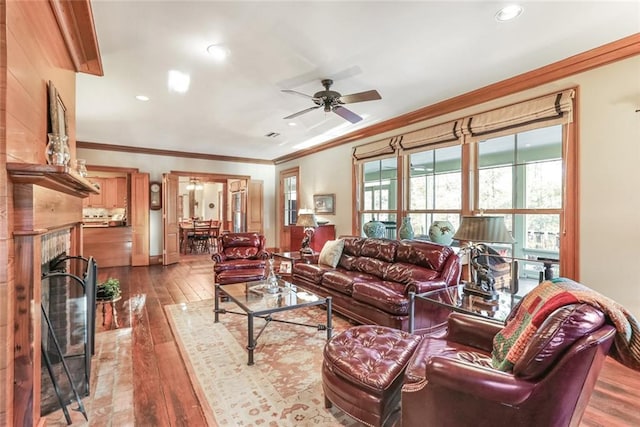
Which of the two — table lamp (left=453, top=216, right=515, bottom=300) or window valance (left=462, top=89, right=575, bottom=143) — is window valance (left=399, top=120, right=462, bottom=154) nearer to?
window valance (left=462, top=89, right=575, bottom=143)

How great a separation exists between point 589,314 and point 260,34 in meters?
2.79

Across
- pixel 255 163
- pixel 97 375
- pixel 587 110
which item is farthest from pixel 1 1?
pixel 255 163

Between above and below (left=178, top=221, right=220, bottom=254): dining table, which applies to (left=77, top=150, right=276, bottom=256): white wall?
above

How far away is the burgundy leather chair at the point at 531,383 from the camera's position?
3.74ft

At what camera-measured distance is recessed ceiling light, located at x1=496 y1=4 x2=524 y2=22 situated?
7.43ft

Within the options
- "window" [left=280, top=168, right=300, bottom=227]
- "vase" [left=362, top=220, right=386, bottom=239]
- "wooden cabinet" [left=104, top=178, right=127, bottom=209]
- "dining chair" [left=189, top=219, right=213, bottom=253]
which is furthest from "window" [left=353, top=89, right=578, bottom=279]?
"wooden cabinet" [left=104, top=178, right=127, bottom=209]

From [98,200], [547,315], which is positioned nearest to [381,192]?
[547,315]

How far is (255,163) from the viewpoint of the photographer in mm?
8703

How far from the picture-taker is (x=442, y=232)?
426cm

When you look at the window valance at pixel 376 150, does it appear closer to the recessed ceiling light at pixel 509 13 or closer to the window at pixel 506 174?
the window at pixel 506 174

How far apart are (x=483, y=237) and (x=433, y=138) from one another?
220 cm

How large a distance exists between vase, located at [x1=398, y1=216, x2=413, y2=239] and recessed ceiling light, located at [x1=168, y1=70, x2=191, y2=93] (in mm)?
3516

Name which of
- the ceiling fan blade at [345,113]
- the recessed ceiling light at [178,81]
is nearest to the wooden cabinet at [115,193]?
the recessed ceiling light at [178,81]

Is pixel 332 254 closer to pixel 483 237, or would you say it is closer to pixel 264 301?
pixel 264 301
